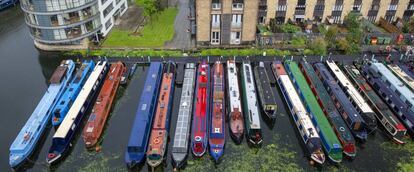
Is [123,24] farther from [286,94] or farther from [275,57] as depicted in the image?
[286,94]

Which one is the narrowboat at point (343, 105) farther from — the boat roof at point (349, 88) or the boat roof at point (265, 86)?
the boat roof at point (265, 86)

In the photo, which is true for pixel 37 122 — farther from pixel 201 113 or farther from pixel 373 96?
pixel 373 96

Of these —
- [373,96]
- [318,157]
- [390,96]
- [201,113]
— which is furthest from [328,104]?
[201,113]

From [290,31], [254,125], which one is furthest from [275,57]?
[254,125]

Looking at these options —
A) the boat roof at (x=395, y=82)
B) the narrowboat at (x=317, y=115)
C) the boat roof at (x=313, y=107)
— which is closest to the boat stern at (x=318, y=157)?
the narrowboat at (x=317, y=115)

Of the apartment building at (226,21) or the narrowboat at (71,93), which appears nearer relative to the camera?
the narrowboat at (71,93)

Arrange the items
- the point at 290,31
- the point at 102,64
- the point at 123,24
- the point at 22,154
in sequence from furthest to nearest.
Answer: the point at 123,24
the point at 290,31
the point at 102,64
the point at 22,154
